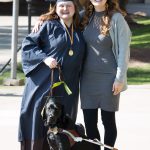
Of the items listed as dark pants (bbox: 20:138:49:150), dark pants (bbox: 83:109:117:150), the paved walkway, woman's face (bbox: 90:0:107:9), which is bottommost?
the paved walkway

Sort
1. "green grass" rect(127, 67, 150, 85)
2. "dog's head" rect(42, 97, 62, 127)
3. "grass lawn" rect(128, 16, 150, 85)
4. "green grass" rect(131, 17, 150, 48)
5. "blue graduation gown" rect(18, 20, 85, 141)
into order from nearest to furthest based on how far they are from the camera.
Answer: "dog's head" rect(42, 97, 62, 127) → "blue graduation gown" rect(18, 20, 85, 141) → "green grass" rect(127, 67, 150, 85) → "grass lawn" rect(128, 16, 150, 85) → "green grass" rect(131, 17, 150, 48)

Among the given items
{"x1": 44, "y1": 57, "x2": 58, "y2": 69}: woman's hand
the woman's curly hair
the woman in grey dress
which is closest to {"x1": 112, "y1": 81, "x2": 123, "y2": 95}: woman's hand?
the woman in grey dress

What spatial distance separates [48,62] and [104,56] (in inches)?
21.1

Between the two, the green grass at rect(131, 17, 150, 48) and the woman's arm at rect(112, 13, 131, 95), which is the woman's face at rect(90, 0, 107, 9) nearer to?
the woman's arm at rect(112, 13, 131, 95)

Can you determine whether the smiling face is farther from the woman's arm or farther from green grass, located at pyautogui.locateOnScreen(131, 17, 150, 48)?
green grass, located at pyautogui.locateOnScreen(131, 17, 150, 48)

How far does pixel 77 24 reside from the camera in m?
5.21

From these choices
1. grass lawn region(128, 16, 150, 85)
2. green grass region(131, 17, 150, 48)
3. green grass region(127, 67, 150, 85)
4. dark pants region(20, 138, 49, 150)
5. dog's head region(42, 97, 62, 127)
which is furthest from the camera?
green grass region(131, 17, 150, 48)

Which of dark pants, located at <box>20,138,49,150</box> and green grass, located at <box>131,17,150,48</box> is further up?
dark pants, located at <box>20,138,49,150</box>

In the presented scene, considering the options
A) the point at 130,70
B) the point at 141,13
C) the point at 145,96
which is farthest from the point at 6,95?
the point at 141,13

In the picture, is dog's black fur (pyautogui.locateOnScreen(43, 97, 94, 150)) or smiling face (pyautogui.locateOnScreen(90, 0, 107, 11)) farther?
smiling face (pyautogui.locateOnScreen(90, 0, 107, 11))

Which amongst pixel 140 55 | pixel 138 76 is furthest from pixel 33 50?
pixel 140 55

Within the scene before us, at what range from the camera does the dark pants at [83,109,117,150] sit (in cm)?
541

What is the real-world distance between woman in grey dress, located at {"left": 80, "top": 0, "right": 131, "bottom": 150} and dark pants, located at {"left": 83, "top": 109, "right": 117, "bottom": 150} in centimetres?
2

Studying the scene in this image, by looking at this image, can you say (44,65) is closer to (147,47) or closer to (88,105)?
(88,105)
